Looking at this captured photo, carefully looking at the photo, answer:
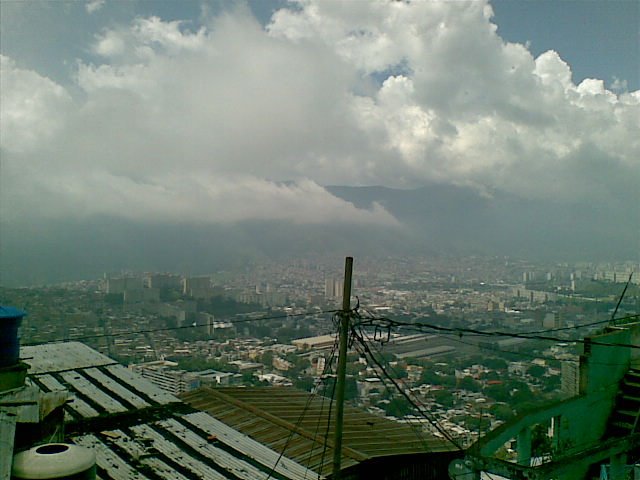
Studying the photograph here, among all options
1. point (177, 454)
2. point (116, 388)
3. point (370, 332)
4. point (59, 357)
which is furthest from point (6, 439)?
point (59, 357)

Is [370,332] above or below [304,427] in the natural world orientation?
above

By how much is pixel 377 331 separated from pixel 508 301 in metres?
32.9

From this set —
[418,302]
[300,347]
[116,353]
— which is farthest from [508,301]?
[116,353]

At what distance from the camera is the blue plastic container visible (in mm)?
8605

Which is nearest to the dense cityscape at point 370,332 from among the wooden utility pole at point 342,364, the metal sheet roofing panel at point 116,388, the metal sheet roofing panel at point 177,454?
the wooden utility pole at point 342,364

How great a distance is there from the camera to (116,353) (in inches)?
1089

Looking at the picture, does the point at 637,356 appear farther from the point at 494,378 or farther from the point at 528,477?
the point at 494,378

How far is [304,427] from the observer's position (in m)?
12.2

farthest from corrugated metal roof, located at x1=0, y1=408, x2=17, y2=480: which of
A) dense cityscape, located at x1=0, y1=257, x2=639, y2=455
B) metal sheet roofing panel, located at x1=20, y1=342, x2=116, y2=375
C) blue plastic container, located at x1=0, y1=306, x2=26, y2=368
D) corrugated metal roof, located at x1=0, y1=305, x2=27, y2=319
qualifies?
metal sheet roofing panel, located at x1=20, y1=342, x2=116, y2=375

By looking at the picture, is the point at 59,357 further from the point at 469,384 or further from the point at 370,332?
the point at 469,384

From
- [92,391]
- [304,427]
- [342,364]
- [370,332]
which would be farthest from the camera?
[92,391]

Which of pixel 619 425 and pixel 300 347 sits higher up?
pixel 619 425

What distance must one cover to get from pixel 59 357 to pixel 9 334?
757cm

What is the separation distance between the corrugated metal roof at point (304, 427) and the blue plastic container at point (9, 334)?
17.6ft
